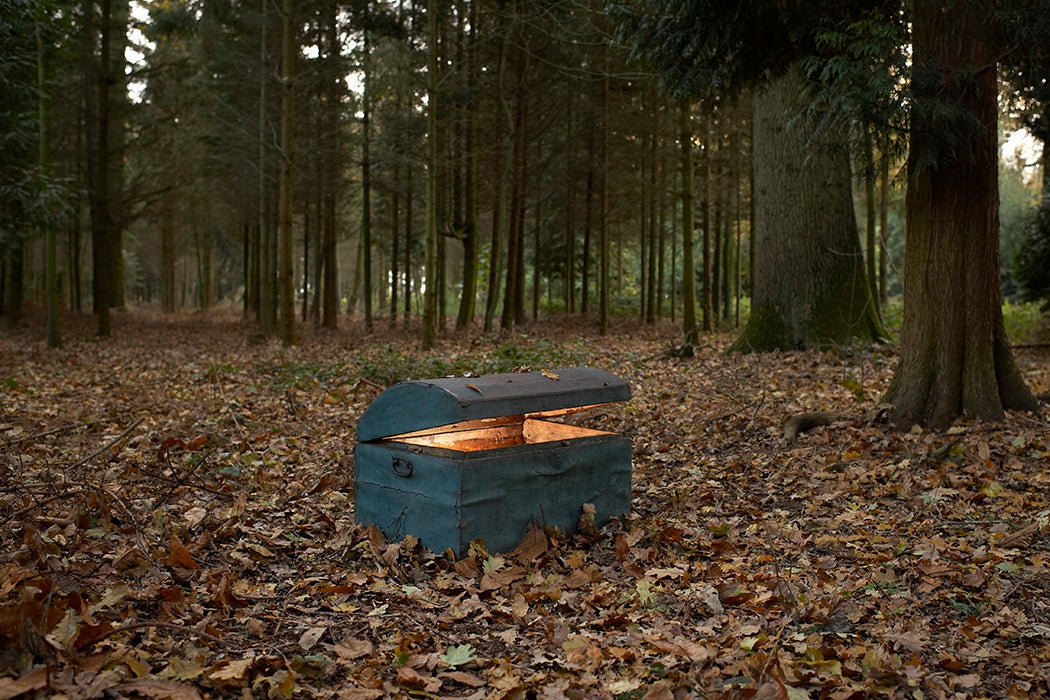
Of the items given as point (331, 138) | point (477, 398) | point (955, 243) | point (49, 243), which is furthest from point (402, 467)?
point (331, 138)

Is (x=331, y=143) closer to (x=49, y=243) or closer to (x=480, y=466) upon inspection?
(x=49, y=243)

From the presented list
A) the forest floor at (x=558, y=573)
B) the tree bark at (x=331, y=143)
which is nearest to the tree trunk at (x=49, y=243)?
the tree bark at (x=331, y=143)

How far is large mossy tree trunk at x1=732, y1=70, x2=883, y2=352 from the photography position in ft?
36.1

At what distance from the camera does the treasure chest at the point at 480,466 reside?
14.1 ft

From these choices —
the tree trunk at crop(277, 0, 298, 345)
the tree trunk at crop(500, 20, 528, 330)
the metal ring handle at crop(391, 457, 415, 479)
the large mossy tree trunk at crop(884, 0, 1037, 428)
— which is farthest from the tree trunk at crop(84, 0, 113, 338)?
the large mossy tree trunk at crop(884, 0, 1037, 428)

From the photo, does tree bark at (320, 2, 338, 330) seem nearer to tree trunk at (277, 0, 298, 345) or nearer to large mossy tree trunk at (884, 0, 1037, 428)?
tree trunk at (277, 0, 298, 345)

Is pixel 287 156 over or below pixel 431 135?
below

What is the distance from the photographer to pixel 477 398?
426 centimetres

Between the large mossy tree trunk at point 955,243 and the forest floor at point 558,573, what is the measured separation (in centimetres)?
47

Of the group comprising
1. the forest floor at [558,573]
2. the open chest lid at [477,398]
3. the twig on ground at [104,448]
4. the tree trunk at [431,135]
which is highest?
the tree trunk at [431,135]

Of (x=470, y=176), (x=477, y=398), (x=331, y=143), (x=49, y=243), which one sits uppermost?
(x=331, y=143)

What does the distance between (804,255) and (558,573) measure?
8263mm

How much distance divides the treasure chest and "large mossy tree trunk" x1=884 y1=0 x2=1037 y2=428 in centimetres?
328

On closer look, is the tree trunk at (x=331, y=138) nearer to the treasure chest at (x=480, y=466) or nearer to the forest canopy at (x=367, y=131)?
the forest canopy at (x=367, y=131)
